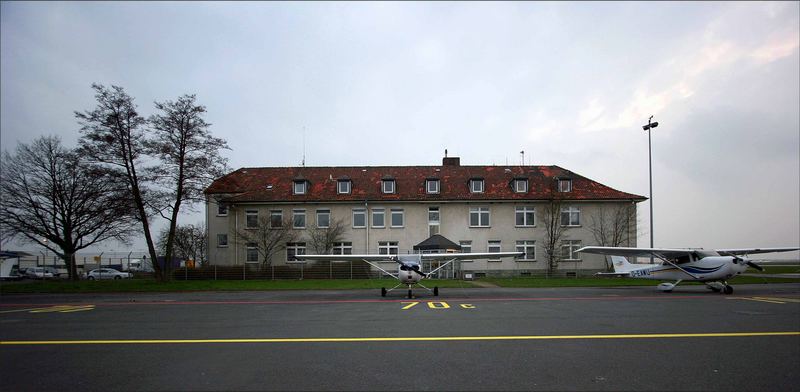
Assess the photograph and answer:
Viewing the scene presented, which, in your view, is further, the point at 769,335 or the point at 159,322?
the point at 159,322

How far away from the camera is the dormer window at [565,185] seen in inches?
1676

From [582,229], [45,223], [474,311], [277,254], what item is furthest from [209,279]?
[582,229]

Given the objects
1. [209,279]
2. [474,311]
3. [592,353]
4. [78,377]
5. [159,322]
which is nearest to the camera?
[78,377]

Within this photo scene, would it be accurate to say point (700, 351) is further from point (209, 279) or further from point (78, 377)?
point (209, 279)

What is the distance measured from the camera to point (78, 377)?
21.8 ft

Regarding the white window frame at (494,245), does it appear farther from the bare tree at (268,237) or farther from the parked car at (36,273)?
the parked car at (36,273)

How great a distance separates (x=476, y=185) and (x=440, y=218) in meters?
4.60

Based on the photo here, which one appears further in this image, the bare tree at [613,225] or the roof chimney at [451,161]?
the roof chimney at [451,161]

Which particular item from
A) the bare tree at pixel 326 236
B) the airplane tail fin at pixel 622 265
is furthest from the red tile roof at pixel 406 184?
the airplane tail fin at pixel 622 265

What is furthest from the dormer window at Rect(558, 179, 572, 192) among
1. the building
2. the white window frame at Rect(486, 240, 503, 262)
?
the white window frame at Rect(486, 240, 503, 262)

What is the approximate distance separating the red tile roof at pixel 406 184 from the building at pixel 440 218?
0.14m

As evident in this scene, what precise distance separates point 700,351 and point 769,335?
103 inches

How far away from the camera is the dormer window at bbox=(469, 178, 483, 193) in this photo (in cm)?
4297

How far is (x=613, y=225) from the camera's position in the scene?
41031 mm
